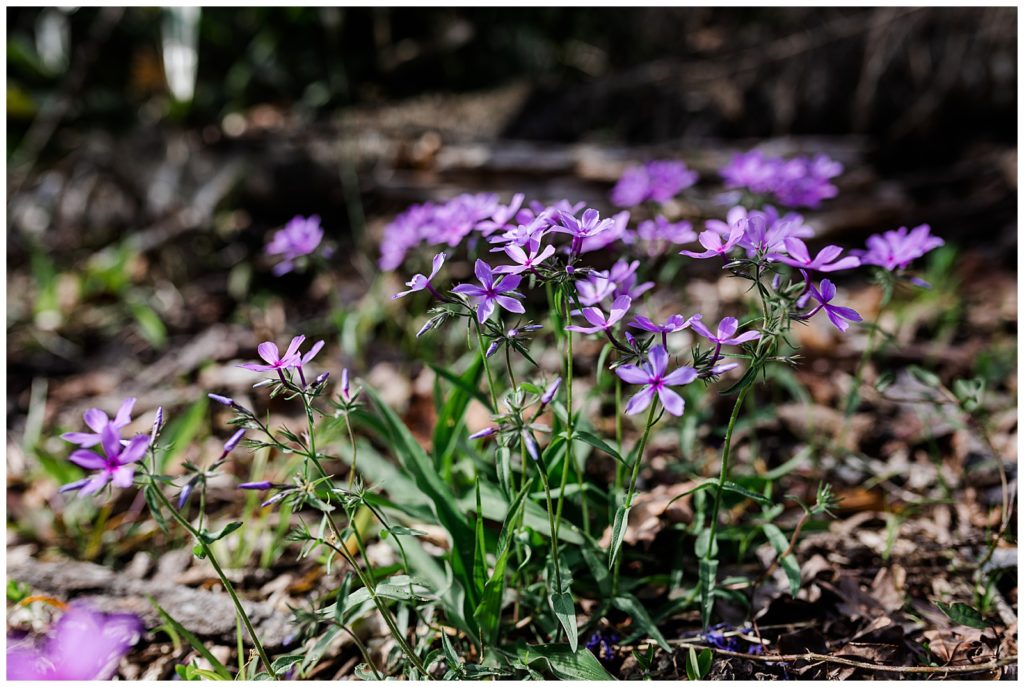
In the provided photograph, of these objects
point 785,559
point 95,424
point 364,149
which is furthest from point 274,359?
point 364,149

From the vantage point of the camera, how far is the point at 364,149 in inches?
140

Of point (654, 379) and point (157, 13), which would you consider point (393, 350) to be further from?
point (157, 13)

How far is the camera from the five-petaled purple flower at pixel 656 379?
38.2 inches

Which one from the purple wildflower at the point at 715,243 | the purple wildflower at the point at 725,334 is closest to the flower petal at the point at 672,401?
the purple wildflower at the point at 725,334

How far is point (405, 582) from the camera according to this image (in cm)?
121

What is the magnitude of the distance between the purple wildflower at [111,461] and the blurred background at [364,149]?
139cm

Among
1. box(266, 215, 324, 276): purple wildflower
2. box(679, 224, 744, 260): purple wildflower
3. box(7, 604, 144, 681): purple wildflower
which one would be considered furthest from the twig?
box(266, 215, 324, 276): purple wildflower

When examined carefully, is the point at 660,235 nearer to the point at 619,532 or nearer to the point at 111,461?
the point at 619,532

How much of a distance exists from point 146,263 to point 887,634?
3428 millimetres

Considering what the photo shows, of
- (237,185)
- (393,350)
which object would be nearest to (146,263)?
(237,185)

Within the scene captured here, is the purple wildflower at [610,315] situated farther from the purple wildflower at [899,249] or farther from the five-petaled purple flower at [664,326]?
the purple wildflower at [899,249]

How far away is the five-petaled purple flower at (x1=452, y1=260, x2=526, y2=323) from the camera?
1.09 metres

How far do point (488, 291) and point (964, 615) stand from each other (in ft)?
3.46

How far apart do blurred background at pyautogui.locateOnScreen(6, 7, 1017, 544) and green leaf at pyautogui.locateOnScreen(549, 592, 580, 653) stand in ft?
4.50
